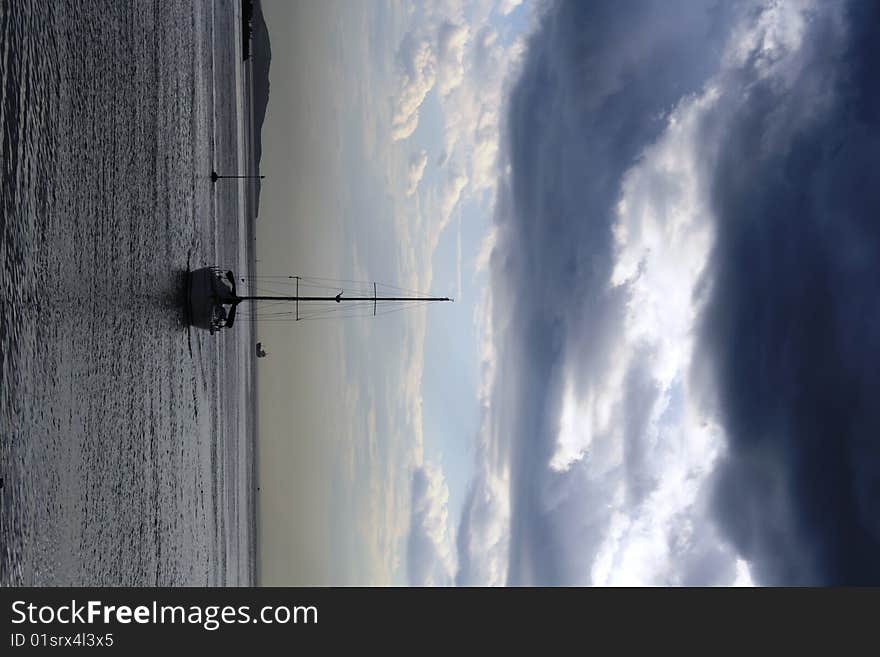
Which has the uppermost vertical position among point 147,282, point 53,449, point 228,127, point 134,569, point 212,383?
point 228,127

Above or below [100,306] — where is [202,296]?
above

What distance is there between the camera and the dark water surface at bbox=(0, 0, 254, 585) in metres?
16.7

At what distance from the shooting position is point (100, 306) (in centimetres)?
2312

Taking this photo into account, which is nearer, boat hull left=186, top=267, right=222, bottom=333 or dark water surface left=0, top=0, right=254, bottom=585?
dark water surface left=0, top=0, right=254, bottom=585

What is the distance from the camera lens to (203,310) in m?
37.5

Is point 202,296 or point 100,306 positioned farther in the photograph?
point 202,296

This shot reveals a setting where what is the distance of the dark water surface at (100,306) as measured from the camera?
16.7 meters

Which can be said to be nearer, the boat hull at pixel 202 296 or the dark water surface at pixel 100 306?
the dark water surface at pixel 100 306
